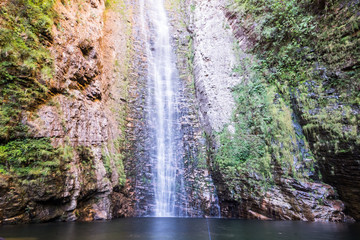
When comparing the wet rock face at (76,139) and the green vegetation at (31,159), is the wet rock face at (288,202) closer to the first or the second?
the wet rock face at (76,139)

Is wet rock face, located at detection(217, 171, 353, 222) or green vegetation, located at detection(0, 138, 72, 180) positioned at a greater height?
green vegetation, located at detection(0, 138, 72, 180)

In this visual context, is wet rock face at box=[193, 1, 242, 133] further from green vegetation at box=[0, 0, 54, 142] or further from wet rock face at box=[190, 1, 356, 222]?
green vegetation at box=[0, 0, 54, 142]

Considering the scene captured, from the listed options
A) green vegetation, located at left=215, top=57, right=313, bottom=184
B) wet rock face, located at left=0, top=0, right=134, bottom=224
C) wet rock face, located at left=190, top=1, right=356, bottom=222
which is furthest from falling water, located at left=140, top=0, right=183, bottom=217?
green vegetation, located at left=215, top=57, right=313, bottom=184

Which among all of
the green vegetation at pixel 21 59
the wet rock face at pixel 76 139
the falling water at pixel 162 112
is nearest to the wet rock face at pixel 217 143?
the falling water at pixel 162 112

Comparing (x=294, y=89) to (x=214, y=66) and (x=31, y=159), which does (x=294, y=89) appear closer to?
(x=214, y=66)

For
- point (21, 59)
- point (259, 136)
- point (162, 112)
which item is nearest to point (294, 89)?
point (259, 136)

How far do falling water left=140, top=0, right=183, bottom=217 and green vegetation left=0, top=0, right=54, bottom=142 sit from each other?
19.4ft

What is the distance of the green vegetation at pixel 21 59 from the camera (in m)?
5.45

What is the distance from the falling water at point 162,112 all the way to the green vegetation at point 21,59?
5928mm

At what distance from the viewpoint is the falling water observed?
9.51m

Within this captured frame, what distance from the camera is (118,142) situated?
9852 millimetres

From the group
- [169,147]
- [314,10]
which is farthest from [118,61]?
[314,10]

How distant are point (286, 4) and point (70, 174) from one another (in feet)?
34.3

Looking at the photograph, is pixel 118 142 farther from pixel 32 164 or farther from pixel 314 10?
pixel 314 10
